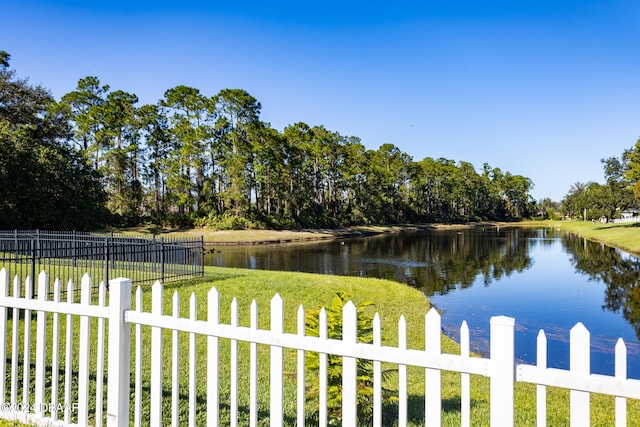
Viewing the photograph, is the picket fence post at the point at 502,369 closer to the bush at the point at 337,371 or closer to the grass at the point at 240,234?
the bush at the point at 337,371

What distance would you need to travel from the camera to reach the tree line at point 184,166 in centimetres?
3647

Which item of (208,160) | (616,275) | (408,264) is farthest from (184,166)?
(616,275)

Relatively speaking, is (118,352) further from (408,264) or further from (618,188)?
(618,188)

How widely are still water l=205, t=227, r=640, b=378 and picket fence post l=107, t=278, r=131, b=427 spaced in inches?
348

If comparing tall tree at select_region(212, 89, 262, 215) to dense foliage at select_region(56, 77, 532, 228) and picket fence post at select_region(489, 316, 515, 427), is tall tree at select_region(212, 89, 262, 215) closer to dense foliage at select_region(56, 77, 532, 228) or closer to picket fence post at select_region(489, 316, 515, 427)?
dense foliage at select_region(56, 77, 532, 228)

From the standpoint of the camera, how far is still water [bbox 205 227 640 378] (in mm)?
11602

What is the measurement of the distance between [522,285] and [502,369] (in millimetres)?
19300

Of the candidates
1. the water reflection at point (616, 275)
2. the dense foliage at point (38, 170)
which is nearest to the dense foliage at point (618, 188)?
the water reflection at point (616, 275)

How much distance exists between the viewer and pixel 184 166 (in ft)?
176

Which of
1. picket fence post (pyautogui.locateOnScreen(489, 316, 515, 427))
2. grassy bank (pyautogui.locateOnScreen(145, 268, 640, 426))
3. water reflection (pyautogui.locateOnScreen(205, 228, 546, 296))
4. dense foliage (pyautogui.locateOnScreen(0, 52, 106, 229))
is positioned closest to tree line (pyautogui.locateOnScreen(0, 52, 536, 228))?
dense foliage (pyautogui.locateOnScreen(0, 52, 106, 229))

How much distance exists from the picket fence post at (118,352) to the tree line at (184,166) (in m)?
31.9

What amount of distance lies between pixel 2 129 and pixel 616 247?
159ft

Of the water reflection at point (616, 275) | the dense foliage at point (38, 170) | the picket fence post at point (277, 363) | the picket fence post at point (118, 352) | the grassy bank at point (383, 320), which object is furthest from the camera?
the dense foliage at point (38, 170)

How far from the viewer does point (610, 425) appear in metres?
5.37
